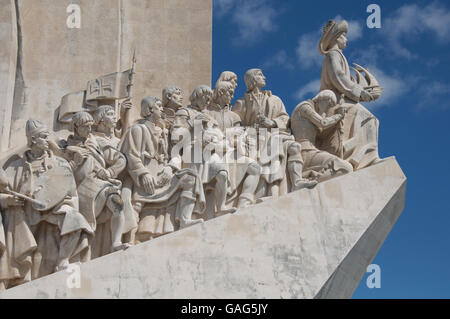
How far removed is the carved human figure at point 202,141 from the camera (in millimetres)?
9641

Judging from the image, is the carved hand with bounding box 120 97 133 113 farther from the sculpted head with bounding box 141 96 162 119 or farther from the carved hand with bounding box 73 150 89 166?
the carved hand with bounding box 73 150 89 166

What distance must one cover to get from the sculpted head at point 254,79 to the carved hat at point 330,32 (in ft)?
3.06

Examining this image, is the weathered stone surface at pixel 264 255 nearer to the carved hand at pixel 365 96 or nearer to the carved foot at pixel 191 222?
the carved foot at pixel 191 222

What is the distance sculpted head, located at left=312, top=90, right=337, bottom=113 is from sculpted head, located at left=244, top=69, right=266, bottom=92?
71cm

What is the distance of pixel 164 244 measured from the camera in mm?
8836

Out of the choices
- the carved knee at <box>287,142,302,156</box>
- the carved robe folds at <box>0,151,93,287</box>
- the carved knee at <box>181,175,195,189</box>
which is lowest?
the carved robe folds at <box>0,151,93,287</box>

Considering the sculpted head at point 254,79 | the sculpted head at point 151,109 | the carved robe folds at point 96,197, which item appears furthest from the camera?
the sculpted head at point 254,79

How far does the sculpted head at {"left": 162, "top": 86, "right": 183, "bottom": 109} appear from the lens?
34.1ft

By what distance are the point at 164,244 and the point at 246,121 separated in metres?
2.42

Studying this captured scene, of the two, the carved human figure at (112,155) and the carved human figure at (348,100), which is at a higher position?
the carved human figure at (348,100)

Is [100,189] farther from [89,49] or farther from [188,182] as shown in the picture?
[89,49]

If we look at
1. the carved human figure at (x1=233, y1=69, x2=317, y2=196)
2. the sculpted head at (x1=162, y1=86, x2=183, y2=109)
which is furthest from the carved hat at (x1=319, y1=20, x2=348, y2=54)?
the sculpted head at (x1=162, y1=86, x2=183, y2=109)

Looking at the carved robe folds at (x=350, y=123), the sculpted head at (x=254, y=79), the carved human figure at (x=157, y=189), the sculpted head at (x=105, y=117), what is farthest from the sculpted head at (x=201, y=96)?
the carved robe folds at (x=350, y=123)
